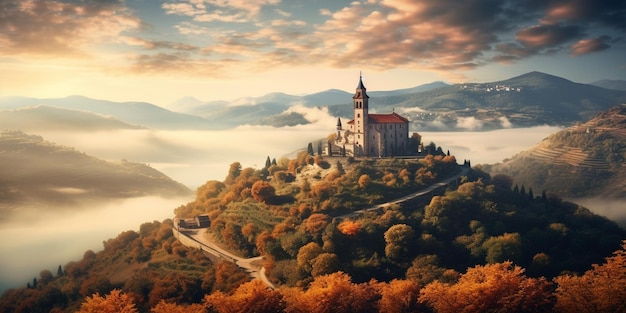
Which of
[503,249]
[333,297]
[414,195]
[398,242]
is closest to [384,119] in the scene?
[414,195]

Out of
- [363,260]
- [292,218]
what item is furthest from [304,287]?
[292,218]

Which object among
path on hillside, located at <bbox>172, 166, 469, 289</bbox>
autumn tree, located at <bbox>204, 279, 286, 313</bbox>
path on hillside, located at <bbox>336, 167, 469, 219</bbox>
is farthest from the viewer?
path on hillside, located at <bbox>336, 167, 469, 219</bbox>

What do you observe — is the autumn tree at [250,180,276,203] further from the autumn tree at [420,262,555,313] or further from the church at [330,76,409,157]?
the autumn tree at [420,262,555,313]

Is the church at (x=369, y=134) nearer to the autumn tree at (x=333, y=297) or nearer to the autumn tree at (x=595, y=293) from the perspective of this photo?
the autumn tree at (x=333, y=297)

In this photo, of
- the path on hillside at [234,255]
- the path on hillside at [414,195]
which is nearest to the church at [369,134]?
the path on hillside at [414,195]

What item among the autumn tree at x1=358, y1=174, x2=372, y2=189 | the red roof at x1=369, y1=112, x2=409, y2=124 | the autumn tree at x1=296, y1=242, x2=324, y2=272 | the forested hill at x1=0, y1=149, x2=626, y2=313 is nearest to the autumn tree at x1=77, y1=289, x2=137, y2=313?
the forested hill at x1=0, y1=149, x2=626, y2=313
